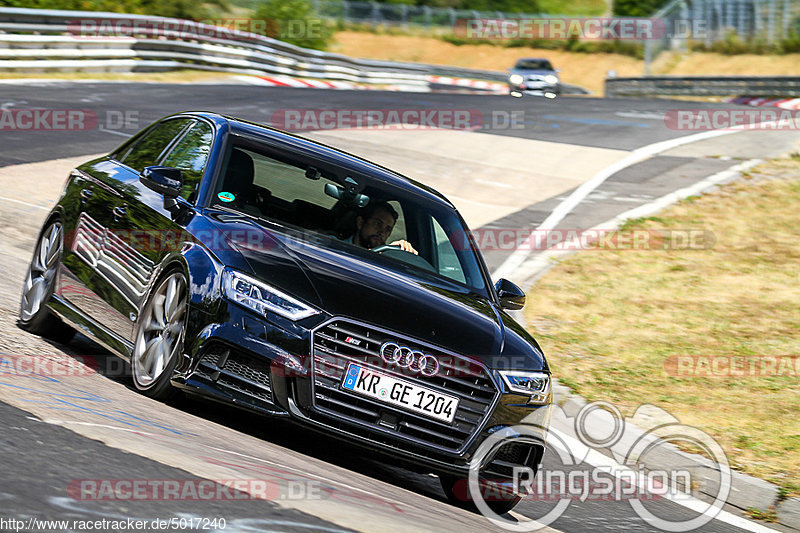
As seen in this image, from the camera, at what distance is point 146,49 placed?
2914 centimetres

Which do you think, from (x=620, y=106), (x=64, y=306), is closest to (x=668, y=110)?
(x=620, y=106)

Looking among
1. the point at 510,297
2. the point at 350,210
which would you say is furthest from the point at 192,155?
the point at 510,297

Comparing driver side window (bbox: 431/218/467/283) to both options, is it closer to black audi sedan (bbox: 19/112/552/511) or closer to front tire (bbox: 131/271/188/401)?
black audi sedan (bbox: 19/112/552/511)

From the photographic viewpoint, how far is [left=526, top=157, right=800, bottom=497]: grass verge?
29.0 ft

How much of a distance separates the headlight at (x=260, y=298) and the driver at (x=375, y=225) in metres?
1.20

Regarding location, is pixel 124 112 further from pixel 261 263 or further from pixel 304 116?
pixel 261 263

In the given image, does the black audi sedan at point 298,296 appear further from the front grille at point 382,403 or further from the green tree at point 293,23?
the green tree at point 293,23

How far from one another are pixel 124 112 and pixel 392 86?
2140cm

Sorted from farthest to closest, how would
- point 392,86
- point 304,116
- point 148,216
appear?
point 392,86 < point 304,116 < point 148,216

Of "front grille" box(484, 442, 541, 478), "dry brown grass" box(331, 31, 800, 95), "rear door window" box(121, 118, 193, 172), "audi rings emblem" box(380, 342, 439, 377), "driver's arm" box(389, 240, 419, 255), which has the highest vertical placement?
"rear door window" box(121, 118, 193, 172)

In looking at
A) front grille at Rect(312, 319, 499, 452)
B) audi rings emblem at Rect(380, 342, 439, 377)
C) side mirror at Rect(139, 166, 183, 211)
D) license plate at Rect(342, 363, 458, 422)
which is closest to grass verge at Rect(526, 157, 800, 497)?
front grille at Rect(312, 319, 499, 452)

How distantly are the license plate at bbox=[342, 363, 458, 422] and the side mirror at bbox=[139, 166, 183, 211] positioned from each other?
168cm

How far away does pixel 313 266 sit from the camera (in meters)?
5.84

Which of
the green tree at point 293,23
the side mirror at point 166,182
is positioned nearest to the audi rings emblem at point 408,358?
the side mirror at point 166,182
